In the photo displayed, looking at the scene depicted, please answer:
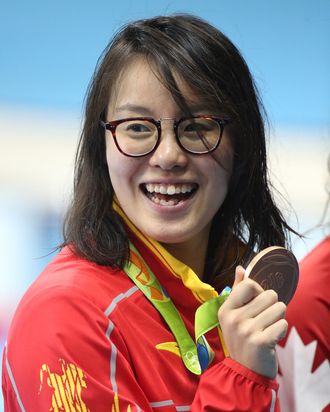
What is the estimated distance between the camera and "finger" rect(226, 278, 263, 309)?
4.61 feet

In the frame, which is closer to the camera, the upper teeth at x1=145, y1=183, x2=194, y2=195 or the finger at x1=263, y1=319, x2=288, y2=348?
the finger at x1=263, y1=319, x2=288, y2=348

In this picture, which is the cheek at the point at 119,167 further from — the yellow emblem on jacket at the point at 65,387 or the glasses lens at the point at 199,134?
the yellow emblem on jacket at the point at 65,387

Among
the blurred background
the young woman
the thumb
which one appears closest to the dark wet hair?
the young woman

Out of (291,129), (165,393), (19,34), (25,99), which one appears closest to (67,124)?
(25,99)

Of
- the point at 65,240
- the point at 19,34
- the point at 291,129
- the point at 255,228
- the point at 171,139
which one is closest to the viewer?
the point at 171,139

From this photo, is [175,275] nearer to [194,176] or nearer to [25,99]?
[194,176]

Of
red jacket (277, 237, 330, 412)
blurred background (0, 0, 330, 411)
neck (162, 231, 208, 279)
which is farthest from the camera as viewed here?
blurred background (0, 0, 330, 411)

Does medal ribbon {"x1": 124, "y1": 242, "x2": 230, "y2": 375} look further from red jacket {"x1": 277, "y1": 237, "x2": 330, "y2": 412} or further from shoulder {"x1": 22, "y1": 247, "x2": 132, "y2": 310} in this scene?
red jacket {"x1": 277, "y1": 237, "x2": 330, "y2": 412}

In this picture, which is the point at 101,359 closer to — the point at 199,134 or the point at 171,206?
the point at 171,206

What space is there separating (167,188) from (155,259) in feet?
0.48

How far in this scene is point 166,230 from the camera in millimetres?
1563

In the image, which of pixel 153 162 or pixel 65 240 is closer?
pixel 153 162

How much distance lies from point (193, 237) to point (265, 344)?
1.21 feet

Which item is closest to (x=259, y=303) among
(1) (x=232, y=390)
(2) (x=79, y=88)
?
(1) (x=232, y=390)
